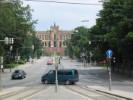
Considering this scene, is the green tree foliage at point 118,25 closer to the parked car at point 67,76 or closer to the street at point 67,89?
the street at point 67,89

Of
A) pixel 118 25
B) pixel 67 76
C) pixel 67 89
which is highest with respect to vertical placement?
pixel 118 25

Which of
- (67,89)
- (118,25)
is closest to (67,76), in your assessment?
(67,89)

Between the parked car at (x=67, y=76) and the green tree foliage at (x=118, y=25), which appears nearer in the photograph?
the parked car at (x=67, y=76)

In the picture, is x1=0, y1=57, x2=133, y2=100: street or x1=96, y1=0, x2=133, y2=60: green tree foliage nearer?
x1=0, y1=57, x2=133, y2=100: street

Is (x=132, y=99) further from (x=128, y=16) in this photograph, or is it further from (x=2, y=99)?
(x=128, y=16)

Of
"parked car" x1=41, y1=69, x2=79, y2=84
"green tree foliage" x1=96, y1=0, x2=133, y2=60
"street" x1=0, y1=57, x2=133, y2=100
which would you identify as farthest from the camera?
"green tree foliage" x1=96, y1=0, x2=133, y2=60

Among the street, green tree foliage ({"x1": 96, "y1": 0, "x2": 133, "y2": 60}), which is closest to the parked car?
the street

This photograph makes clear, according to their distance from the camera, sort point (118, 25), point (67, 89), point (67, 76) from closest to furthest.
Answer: point (67, 89) < point (67, 76) < point (118, 25)

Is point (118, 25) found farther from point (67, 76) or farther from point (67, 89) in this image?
point (67, 89)

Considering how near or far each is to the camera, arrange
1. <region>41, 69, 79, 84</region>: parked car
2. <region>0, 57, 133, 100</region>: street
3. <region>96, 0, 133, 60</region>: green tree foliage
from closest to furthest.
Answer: <region>0, 57, 133, 100</region>: street < <region>41, 69, 79, 84</region>: parked car < <region>96, 0, 133, 60</region>: green tree foliage

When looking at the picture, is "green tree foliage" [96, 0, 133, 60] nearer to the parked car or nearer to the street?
the street

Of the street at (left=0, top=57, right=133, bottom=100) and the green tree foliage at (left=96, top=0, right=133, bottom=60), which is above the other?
the green tree foliage at (left=96, top=0, right=133, bottom=60)

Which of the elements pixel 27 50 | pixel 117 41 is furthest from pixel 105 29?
pixel 27 50

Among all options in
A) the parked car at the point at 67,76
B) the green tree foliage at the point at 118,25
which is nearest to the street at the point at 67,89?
the parked car at the point at 67,76
